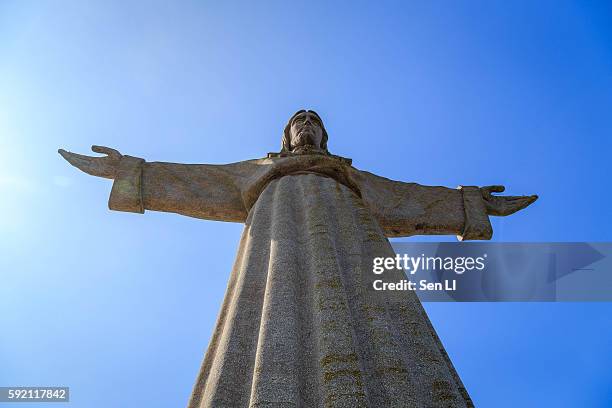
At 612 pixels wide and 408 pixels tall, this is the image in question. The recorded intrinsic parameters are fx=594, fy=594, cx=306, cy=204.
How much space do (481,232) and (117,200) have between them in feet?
16.7

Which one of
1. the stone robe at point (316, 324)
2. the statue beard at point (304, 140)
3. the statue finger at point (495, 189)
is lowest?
the stone robe at point (316, 324)

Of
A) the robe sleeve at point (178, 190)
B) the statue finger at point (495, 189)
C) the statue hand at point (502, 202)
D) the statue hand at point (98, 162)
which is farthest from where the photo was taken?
the statue finger at point (495, 189)

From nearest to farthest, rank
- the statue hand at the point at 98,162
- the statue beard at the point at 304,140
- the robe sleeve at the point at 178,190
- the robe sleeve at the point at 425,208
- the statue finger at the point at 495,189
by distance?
the robe sleeve at the point at 178,190 → the statue hand at the point at 98,162 → the robe sleeve at the point at 425,208 → the statue beard at the point at 304,140 → the statue finger at the point at 495,189

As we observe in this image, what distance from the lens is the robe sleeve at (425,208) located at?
832cm

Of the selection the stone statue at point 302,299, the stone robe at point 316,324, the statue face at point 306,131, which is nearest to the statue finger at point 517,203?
the stone statue at point 302,299

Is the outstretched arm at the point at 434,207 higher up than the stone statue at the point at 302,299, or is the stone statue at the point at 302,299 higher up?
the outstretched arm at the point at 434,207

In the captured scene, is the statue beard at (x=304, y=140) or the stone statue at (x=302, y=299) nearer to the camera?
the stone statue at (x=302, y=299)

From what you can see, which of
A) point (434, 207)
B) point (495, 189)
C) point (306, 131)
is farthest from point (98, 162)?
point (495, 189)

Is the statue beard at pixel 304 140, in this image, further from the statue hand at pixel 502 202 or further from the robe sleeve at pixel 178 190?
the statue hand at pixel 502 202

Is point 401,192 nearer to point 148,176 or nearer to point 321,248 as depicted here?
point 148,176

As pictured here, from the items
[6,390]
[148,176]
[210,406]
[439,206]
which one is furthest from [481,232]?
[6,390]

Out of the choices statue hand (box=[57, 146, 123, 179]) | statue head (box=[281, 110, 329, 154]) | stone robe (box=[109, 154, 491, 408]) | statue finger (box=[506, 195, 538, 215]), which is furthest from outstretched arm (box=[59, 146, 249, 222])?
statue finger (box=[506, 195, 538, 215])

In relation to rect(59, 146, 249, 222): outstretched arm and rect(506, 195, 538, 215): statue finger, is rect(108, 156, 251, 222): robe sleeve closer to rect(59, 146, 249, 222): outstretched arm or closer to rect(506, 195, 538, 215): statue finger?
rect(59, 146, 249, 222): outstretched arm

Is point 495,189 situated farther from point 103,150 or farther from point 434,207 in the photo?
point 103,150
